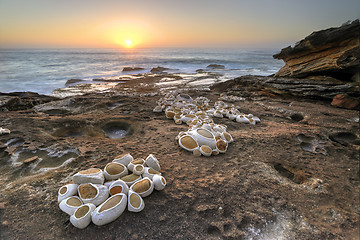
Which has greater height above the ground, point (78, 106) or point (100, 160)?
point (100, 160)

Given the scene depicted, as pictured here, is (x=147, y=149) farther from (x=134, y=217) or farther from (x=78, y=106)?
(x=78, y=106)

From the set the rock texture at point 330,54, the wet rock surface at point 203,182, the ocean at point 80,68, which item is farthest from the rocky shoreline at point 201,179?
the ocean at point 80,68

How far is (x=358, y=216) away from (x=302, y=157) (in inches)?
46.0

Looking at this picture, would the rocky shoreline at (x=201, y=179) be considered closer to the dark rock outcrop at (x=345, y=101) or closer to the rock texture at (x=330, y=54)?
the dark rock outcrop at (x=345, y=101)

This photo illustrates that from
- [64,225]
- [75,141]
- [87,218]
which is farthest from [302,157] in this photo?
[75,141]

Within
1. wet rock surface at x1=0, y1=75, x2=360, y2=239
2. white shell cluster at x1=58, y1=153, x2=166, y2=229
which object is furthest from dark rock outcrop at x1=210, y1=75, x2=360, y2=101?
white shell cluster at x1=58, y1=153, x2=166, y2=229

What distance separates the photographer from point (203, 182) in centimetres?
208

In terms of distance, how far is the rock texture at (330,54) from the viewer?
5.99m

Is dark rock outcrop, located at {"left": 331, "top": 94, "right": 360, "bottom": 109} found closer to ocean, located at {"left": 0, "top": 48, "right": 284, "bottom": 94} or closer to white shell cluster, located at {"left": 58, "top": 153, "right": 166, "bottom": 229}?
white shell cluster, located at {"left": 58, "top": 153, "right": 166, "bottom": 229}

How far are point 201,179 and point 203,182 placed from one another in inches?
2.4

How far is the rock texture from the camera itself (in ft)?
19.6

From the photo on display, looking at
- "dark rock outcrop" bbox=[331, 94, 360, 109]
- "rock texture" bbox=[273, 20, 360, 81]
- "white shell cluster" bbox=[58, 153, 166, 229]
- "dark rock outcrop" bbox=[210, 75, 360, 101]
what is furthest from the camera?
"dark rock outcrop" bbox=[210, 75, 360, 101]

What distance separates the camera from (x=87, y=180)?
1.74 metres

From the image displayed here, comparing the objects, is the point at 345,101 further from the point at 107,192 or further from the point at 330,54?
the point at 107,192
